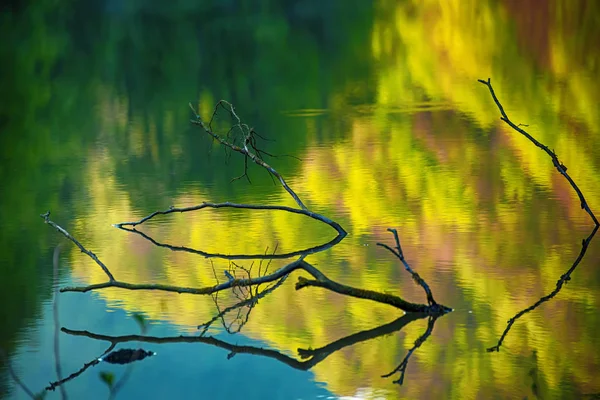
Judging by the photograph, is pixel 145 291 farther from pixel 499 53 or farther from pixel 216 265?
pixel 499 53

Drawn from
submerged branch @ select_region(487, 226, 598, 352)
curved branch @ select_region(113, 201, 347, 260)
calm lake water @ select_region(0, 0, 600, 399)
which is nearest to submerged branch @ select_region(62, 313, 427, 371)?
calm lake water @ select_region(0, 0, 600, 399)

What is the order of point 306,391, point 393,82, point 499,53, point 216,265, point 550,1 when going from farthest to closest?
point 550,1 → point 499,53 → point 393,82 → point 216,265 → point 306,391

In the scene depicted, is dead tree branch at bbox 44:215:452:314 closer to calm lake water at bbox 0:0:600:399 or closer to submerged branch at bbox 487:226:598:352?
calm lake water at bbox 0:0:600:399

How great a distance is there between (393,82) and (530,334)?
6.00 metres

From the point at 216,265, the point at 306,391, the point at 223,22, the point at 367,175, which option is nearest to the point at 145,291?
the point at 216,265

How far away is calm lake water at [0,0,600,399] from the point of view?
3.12 meters

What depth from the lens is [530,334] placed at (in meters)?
3.28

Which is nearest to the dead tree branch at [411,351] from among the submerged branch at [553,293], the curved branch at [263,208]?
the submerged branch at [553,293]

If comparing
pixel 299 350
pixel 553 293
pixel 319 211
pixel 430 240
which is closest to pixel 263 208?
pixel 430 240

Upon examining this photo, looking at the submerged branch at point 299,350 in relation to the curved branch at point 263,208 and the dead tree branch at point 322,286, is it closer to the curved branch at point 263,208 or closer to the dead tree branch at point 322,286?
the dead tree branch at point 322,286

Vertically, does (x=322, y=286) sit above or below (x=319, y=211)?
above

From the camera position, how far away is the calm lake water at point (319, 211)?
10.2 ft

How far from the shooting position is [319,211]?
494 centimetres

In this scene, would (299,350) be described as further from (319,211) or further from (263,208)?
(319,211)
